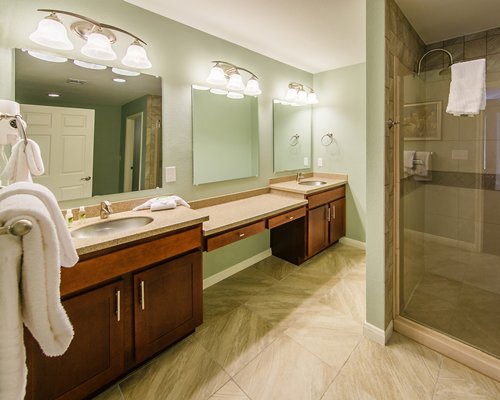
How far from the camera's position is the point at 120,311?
Answer: 146 cm

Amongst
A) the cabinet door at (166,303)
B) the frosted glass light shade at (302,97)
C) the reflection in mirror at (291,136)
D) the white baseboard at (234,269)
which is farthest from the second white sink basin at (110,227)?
the frosted glass light shade at (302,97)

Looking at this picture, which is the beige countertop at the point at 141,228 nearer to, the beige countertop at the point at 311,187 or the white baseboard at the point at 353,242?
the beige countertop at the point at 311,187

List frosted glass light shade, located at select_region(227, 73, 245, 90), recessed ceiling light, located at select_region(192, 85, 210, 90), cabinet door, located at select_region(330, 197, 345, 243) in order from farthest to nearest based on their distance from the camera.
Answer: cabinet door, located at select_region(330, 197, 345, 243), frosted glass light shade, located at select_region(227, 73, 245, 90), recessed ceiling light, located at select_region(192, 85, 210, 90)

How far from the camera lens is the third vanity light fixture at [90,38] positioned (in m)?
1.52

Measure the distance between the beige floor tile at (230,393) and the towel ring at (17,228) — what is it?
135cm

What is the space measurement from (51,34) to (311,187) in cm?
245

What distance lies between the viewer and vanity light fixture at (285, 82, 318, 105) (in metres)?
3.27

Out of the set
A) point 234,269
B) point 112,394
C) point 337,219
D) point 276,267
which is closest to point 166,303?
point 112,394

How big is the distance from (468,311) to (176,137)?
8.68 feet

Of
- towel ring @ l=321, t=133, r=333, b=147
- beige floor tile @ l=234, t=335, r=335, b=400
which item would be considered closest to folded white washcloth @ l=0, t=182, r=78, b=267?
beige floor tile @ l=234, t=335, r=335, b=400

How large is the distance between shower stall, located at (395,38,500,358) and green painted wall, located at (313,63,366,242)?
2.74ft

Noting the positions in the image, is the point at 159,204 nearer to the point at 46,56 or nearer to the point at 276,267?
the point at 46,56

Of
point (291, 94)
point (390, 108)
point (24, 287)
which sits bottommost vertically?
point (24, 287)

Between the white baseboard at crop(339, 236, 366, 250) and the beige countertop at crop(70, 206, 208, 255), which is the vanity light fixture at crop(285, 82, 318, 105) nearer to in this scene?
the white baseboard at crop(339, 236, 366, 250)
